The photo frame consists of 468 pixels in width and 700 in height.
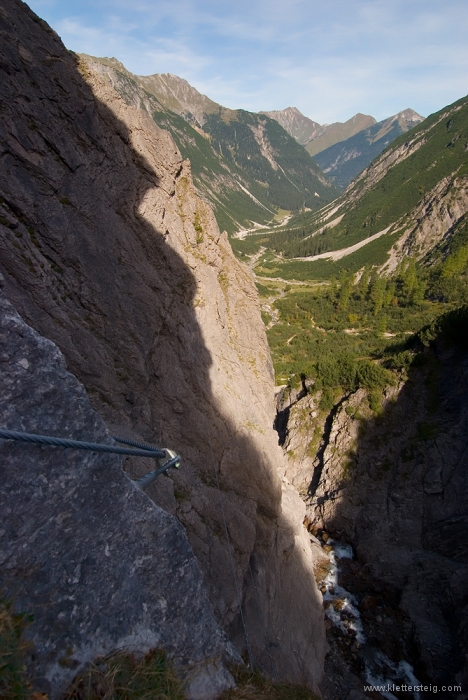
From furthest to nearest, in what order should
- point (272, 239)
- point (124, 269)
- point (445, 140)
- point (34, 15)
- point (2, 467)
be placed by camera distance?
point (272, 239)
point (445, 140)
point (124, 269)
point (34, 15)
point (2, 467)

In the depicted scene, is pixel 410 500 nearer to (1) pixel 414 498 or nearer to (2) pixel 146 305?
(1) pixel 414 498

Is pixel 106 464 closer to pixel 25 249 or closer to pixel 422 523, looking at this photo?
pixel 25 249

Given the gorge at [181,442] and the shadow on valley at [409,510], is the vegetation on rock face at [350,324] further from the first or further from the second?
the shadow on valley at [409,510]

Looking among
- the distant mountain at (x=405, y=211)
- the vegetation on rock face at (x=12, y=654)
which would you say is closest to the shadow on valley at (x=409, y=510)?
the vegetation on rock face at (x=12, y=654)

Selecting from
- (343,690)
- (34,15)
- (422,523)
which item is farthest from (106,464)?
(422,523)

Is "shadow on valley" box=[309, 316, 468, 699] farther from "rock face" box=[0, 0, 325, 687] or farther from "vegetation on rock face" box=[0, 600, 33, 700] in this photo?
"vegetation on rock face" box=[0, 600, 33, 700]

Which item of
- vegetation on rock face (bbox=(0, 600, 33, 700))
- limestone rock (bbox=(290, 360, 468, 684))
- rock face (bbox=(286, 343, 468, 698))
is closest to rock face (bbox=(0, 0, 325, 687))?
vegetation on rock face (bbox=(0, 600, 33, 700))

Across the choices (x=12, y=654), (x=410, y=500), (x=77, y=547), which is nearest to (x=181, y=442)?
(x=77, y=547)
